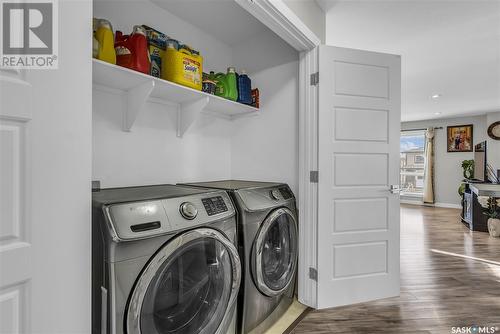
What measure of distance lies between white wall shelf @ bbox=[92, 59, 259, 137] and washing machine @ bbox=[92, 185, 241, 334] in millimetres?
654

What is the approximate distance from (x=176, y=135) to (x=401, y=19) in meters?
2.21

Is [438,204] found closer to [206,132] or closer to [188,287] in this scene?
[206,132]

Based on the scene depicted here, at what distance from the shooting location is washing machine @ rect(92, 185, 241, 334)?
0.95m

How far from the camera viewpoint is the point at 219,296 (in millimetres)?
1343

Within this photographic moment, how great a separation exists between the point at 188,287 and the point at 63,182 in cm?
75

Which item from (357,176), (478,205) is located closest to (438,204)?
(478,205)

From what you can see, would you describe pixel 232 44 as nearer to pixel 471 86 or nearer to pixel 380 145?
pixel 380 145

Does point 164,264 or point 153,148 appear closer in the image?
point 164,264

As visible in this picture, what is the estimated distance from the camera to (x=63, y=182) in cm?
79

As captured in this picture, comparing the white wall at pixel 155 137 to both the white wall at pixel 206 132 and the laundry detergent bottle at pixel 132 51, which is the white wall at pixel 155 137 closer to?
the white wall at pixel 206 132

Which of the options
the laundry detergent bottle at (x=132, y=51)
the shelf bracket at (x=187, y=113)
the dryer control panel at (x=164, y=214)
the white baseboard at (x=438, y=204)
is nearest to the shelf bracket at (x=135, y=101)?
the laundry detergent bottle at (x=132, y=51)

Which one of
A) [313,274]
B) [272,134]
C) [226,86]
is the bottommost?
[313,274]

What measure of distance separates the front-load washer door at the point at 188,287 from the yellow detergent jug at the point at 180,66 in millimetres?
980

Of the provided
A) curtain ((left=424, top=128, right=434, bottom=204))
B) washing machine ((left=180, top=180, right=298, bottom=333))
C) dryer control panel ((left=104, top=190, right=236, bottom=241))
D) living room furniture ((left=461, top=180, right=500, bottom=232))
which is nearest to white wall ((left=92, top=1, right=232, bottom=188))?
washing machine ((left=180, top=180, right=298, bottom=333))
